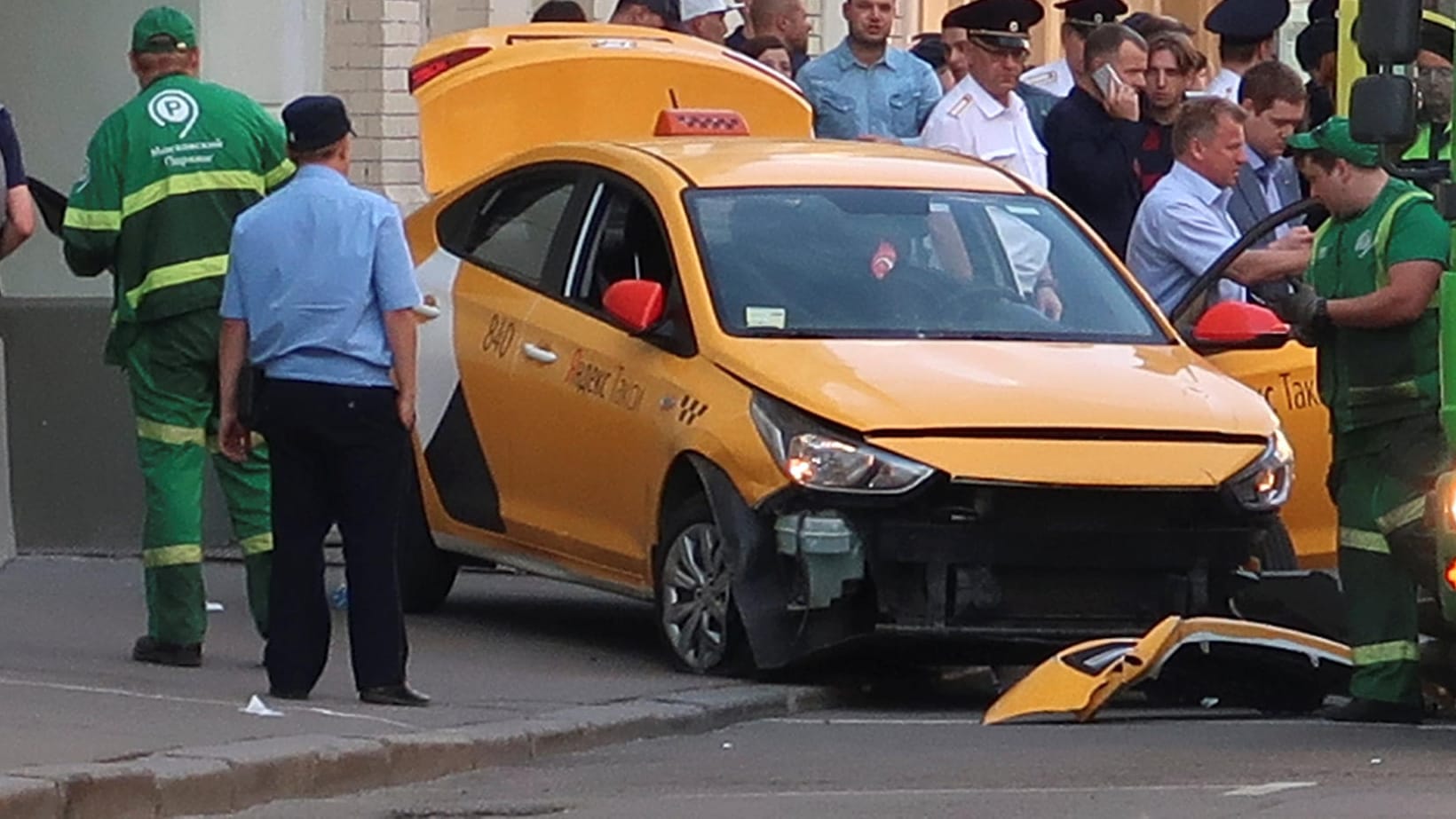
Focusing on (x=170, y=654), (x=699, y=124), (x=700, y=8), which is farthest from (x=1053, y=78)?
(x=170, y=654)

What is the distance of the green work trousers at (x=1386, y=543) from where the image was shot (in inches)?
436

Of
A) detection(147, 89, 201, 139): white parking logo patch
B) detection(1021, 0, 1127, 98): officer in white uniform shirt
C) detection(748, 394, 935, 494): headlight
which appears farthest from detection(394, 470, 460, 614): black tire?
detection(1021, 0, 1127, 98): officer in white uniform shirt

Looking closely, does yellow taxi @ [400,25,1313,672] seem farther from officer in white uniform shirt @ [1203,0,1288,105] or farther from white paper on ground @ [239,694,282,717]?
officer in white uniform shirt @ [1203,0,1288,105]

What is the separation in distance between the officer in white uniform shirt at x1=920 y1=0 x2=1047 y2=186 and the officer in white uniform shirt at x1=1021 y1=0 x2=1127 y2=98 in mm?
1746

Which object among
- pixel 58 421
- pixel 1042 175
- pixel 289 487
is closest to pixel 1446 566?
pixel 289 487

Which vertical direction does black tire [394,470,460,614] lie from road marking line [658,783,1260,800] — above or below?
below

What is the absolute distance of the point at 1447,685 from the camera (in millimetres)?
11453

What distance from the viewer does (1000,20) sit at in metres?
15.8

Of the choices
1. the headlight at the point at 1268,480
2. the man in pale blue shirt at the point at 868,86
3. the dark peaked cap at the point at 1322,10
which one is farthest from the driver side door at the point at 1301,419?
the dark peaked cap at the point at 1322,10

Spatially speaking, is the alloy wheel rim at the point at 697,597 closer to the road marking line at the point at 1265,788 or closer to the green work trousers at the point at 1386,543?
the green work trousers at the point at 1386,543

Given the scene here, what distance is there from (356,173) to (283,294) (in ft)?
31.7

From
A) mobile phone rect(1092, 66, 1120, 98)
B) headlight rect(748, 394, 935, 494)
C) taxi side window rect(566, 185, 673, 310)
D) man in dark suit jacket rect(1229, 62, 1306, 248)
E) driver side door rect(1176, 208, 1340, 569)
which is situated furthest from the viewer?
mobile phone rect(1092, 66, 1120, 98)

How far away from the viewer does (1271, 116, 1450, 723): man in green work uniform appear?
1103 centimetres

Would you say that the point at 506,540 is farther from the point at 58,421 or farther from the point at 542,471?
the point at 58,421
